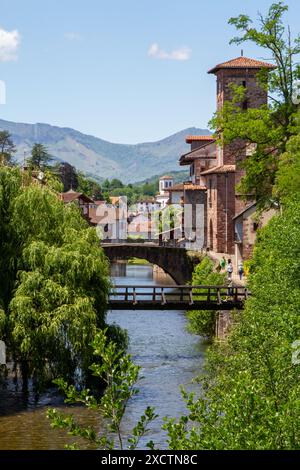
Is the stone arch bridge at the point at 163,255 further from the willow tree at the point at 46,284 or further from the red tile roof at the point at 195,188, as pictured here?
the willow tree at the point at 46,284

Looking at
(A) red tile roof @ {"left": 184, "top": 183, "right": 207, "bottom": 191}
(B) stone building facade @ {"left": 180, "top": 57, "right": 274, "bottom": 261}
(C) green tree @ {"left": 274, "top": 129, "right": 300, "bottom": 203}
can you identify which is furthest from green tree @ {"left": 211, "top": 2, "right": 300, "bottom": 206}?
(A) red tile roof @ {"left": 184, "top": 183, "right": 207, "bottom": 191}

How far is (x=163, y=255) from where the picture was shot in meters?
87.2

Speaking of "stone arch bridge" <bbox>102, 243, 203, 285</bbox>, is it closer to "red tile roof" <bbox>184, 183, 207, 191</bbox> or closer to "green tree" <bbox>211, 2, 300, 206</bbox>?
"red tile roof" <bbox>184, 183, 207, 191</bbox>

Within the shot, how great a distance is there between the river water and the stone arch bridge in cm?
2352

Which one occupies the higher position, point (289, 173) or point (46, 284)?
point (289, 173)

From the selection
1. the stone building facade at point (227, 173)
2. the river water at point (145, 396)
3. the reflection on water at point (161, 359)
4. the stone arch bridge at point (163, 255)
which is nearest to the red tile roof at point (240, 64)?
the stone building facade at point (227, 173)

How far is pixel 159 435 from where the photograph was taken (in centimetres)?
3166

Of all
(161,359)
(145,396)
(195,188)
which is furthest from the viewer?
(195,188)

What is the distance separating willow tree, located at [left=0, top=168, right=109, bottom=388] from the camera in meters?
34.7

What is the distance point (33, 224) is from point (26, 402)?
6.65m

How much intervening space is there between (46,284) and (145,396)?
614 cm

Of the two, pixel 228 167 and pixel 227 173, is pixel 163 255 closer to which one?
pixel 227 173

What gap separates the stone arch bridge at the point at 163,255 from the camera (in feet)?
283

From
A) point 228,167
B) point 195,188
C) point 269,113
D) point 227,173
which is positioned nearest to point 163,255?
A: point 227,173
